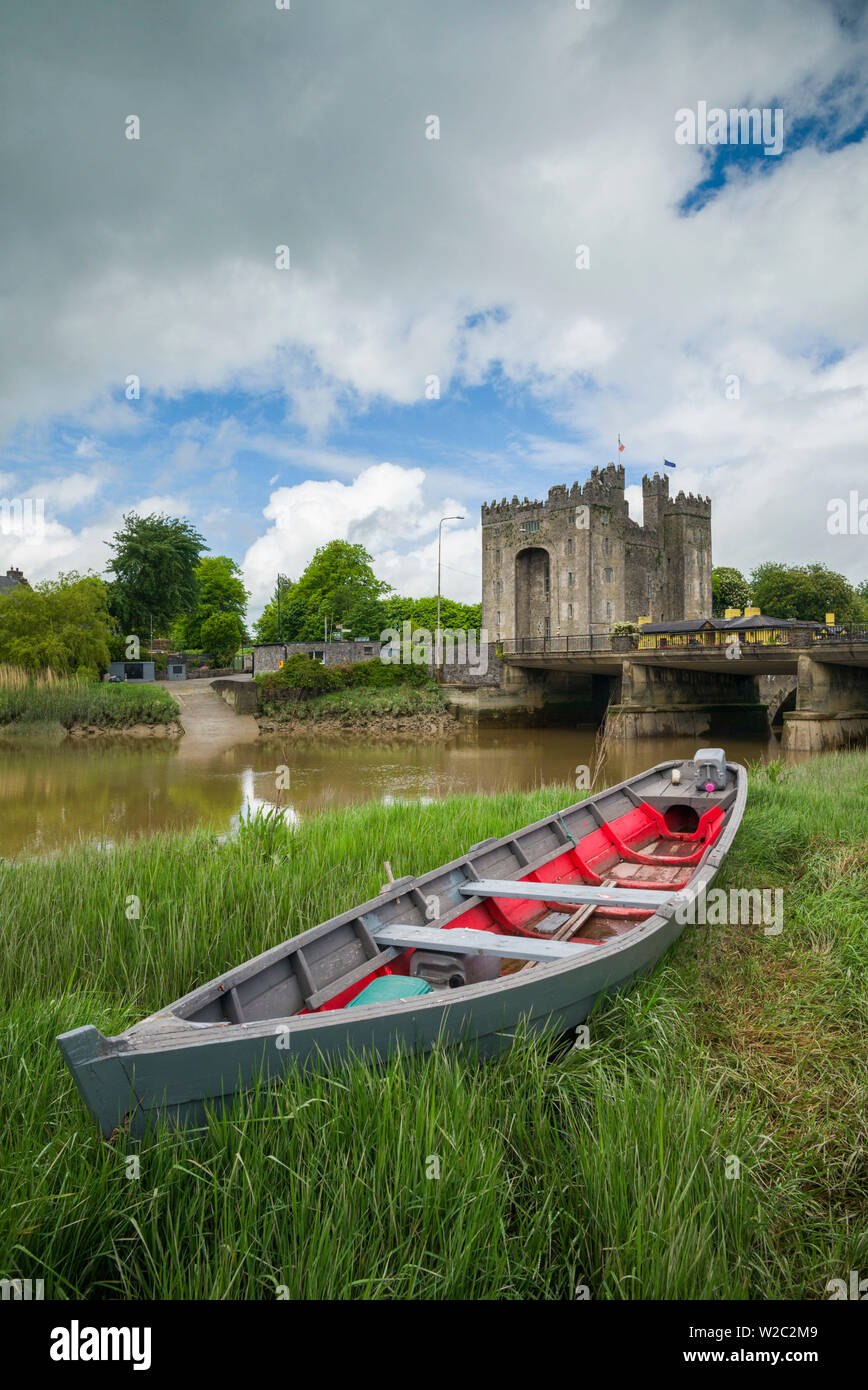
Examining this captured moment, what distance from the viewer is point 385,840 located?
7.70 metres

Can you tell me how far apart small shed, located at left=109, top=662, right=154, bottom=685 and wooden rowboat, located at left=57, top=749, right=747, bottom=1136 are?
36447 millimetres

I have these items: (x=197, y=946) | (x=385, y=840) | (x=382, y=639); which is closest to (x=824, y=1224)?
(x=197, y=946)

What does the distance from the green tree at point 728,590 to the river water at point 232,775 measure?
40.6 metres

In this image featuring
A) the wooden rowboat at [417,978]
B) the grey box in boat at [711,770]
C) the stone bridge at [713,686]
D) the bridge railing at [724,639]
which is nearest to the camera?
the wooden rowboat at [417,978]

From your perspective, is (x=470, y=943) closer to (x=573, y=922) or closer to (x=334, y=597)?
(x=573, y=922)

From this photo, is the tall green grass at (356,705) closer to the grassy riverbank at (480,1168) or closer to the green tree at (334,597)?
the green tree at (334,597)

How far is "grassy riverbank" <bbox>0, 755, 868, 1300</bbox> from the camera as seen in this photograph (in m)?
2.33

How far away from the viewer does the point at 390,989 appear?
386 centimetres

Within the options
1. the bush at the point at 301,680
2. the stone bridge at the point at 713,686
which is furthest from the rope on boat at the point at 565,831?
the bush at the point at 301,680

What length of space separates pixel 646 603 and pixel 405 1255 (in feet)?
176

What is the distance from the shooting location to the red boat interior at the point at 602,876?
5.01 metres

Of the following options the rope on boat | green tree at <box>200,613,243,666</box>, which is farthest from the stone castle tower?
the rope on boat

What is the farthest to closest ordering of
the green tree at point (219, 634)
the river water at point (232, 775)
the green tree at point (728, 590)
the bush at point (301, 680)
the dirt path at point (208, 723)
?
1. the green tree at point (728, 590)
2. the green tree at point (219, 634)
3. the bush at point (301, 680)
4. the dirt path at point (208, 723)
5. the river water at point (232, 775)

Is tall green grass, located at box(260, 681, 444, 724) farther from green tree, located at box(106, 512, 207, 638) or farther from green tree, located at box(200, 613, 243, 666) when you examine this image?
green tree, located at box(200, 613, 243, 666)
